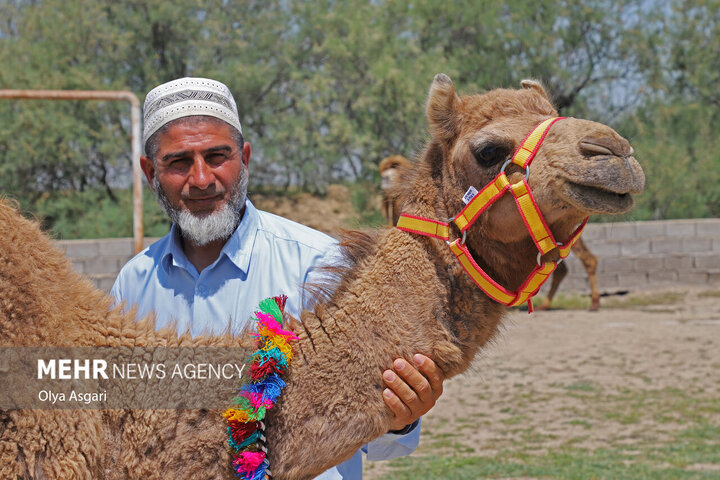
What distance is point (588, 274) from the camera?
15805 millimetres

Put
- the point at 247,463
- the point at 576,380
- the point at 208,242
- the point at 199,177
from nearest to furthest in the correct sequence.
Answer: the point at 247,463 → the point at 199,177 → the point at 208,242 → the point at 576,380

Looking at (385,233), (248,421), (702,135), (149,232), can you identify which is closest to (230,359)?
(248,421)

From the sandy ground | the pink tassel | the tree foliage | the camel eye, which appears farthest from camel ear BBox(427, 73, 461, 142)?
the tree foliage

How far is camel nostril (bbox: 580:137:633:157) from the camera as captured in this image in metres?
2.47

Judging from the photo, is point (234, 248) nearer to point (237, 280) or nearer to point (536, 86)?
point (237, 280)

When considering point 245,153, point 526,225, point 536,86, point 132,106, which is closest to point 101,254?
point 132,106

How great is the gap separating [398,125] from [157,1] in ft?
22.2

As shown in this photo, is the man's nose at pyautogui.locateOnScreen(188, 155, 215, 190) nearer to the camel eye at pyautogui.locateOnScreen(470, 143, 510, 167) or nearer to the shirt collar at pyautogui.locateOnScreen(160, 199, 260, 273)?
the shirt collar at pyautogui.locateOnScreen(160, 199, 260, 273)

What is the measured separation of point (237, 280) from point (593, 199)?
1396 millimetres

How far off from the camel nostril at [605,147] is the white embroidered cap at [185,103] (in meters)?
1.40

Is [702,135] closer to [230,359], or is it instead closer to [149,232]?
[149,232]

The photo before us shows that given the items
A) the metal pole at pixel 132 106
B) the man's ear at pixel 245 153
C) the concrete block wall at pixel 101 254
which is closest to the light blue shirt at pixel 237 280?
the man's ear at pixel 245 153

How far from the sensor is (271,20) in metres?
20.6

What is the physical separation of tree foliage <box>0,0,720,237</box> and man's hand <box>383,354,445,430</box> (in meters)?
16.6
